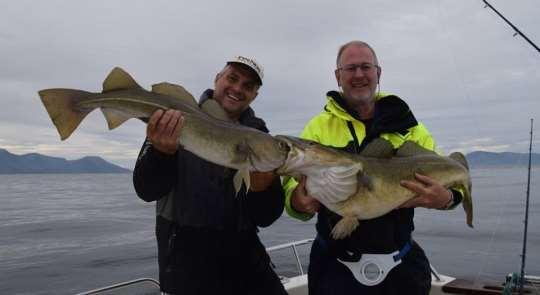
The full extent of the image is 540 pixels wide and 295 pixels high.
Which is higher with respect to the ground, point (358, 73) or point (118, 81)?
point (358, 73)

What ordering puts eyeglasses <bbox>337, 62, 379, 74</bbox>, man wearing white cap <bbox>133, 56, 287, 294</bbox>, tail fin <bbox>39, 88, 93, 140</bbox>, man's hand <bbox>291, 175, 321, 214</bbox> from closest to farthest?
tail fin <bbox>39, 88, 93, 140</bbox>
man's hand <bbox>291, 175, 321, 214</bbox>
man wearing white cap <bbox>133, 56, 287, 294</bbox>
eyeglasses <bbox>337, 62, 379, 74</bbox>

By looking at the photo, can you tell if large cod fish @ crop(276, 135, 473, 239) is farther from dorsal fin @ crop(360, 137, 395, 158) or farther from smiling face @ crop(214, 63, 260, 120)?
smiling face @ crop(214, 63, 260, 120)

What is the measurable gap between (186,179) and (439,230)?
27246 millimetres

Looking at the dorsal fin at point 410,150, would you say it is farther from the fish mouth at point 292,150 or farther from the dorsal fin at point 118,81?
the dorsal fin at point 118,81

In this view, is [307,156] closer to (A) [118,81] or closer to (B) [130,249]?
(A) [118,81]

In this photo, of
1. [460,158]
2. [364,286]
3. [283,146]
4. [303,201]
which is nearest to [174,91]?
[283,146]

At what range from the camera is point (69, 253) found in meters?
23.3

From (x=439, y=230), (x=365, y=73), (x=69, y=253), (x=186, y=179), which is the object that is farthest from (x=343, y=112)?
(x=439, y=230)

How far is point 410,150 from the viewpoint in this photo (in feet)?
13.2

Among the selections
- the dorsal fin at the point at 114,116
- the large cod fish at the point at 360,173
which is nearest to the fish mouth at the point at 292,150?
the large cod fish at the point at 360,173

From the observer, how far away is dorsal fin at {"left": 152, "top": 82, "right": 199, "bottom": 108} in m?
3.71

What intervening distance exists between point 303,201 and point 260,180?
15.2 inches

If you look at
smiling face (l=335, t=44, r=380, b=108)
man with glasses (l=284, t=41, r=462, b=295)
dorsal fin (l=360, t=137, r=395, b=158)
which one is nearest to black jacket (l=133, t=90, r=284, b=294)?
man with glasses (l=284, t=41, r=462, b=295)

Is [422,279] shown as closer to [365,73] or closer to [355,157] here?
[355,157]
